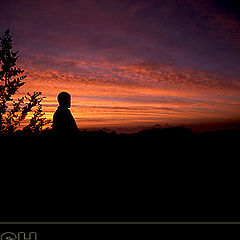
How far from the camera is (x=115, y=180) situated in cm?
645

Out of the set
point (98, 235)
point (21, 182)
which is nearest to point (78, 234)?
point (98, 235)

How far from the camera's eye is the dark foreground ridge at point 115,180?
509 cm

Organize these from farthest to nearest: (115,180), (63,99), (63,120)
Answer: (63,99) → (63,120) → (115,180)

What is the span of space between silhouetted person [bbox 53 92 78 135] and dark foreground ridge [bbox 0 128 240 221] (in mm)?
315

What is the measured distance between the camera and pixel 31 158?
7078 millimetres

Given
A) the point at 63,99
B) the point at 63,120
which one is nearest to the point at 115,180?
the point at 63,120

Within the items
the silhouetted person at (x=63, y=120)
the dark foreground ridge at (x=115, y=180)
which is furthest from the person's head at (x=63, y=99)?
the dark foreground ridge at (x=115, y=180)

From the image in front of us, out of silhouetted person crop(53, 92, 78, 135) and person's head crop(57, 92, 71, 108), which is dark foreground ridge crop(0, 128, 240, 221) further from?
person's head crop(57, 92, 71, 108)

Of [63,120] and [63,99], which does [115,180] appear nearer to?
[63,120]

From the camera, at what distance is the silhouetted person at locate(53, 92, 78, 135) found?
7.58 m

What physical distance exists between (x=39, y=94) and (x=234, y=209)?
13.1 metres

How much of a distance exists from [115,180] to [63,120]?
10.0ft

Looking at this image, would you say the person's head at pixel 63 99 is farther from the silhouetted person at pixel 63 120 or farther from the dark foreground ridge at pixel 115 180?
the dark foreground ridge at pixel 115 180

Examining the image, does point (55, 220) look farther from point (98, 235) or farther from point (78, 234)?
point (98, 235)
